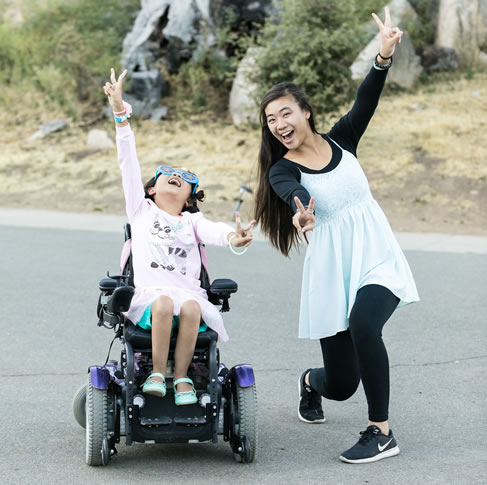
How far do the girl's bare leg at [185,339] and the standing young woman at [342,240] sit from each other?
2.06ft

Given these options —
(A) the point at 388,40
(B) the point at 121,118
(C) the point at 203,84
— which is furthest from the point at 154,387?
(C) the point at 203,84

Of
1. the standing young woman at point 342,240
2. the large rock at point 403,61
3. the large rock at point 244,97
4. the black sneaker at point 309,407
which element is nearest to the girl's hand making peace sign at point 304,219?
the standing young woman at point 342,240

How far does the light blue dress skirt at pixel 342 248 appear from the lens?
4.32 metres

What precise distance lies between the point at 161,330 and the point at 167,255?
1.61 ft

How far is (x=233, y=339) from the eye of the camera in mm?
6895

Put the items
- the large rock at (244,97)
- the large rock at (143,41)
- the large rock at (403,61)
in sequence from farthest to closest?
the large rock at (403,61)
the large rock at (143,41)
the large rock at (244,97)

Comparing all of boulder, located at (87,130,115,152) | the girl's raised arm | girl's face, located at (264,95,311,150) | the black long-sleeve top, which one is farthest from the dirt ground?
the girl's raised arm

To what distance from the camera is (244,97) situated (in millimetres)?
20781

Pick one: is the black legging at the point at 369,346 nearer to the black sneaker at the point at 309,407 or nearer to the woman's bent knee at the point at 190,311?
the black sneaker at the point at 309,407

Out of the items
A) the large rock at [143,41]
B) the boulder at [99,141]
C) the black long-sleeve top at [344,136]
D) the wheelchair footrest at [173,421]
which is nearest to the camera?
the wheelchair footrest at [173,421]

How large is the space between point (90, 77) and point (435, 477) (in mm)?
20825

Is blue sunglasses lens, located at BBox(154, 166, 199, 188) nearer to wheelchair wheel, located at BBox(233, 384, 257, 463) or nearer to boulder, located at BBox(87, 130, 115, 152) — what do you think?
wheelchair wheel, located at BBox(233, 384, 257, 463)

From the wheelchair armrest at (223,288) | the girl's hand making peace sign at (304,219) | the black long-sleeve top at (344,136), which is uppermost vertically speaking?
the black long-sleeve top at (344,136)

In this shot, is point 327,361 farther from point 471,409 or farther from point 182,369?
point 471,409
